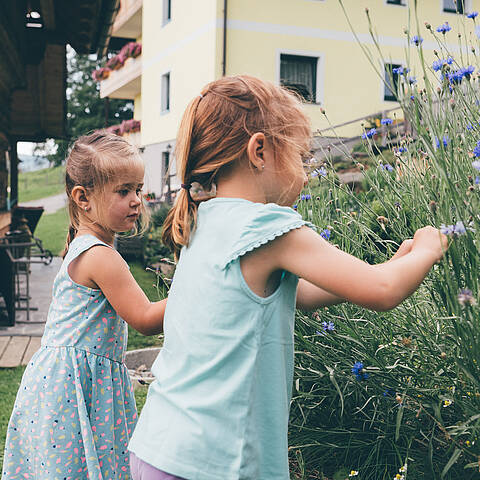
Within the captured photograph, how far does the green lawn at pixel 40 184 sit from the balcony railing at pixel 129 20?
1179cm

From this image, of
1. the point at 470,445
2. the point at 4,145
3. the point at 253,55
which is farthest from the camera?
the point at 253,55

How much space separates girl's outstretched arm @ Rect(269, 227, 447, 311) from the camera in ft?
3.93

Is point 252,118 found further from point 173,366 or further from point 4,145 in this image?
point 4,145

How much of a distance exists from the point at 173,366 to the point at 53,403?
28.7 inches

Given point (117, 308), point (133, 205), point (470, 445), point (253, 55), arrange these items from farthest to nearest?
1. point (253, 55)
2. point (133, 205)
3. point (117, 308)
4. point (470, 445)

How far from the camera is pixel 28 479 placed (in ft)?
6.68

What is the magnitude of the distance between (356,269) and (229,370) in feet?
1.03

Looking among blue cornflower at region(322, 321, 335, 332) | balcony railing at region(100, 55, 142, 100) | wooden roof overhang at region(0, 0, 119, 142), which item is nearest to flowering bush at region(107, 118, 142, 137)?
balcony railing at region(100, 55, 142, 100)

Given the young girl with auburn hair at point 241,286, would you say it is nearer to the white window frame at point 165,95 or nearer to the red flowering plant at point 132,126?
the white window frame at point 165,95

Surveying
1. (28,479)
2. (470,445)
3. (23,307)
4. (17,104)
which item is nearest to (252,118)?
(470,445)

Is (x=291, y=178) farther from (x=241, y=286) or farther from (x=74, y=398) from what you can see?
(x=74, y=398)

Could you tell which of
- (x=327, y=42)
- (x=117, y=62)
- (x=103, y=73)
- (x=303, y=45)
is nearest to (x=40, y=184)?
(x=103, y=73)

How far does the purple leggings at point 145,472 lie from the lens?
1.32m

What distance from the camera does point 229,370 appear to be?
4.24 feet
